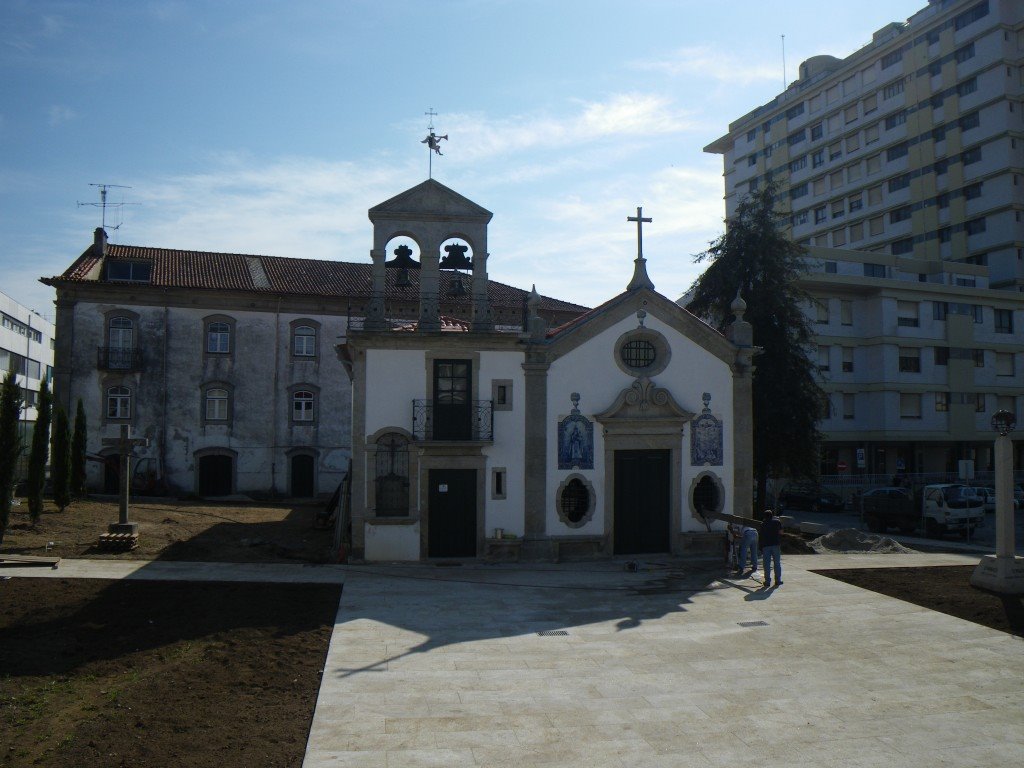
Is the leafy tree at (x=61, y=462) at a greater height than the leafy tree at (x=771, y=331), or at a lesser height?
lesser

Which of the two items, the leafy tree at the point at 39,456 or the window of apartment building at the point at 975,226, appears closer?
the leafy tree at the point at 39,456

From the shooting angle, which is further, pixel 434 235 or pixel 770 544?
pixel 434 235

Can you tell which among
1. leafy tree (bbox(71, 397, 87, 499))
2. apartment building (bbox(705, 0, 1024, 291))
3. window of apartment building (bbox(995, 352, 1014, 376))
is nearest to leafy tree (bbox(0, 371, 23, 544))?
leafy tree (bbox(71, 397, 87, 499))

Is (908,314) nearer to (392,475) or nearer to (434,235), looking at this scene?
(434,235)

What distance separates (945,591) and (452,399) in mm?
12252

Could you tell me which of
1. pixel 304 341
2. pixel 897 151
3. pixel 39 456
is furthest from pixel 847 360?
pixel 39 456

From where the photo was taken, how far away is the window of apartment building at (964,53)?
189 ft

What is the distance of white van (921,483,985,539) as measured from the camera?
30.1 metres

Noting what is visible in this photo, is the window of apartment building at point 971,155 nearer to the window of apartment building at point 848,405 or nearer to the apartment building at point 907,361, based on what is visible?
the apartment building at point 907,361

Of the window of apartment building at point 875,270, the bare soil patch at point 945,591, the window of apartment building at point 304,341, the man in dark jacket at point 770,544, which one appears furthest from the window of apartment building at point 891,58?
the man in dark jacket at point 770,544

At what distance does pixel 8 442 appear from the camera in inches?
739

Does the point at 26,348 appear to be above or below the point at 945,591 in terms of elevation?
above

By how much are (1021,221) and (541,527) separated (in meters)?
52.8

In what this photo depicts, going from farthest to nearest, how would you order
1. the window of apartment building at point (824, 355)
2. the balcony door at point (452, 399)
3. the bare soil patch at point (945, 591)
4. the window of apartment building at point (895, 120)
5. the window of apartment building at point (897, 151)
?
the window of apartment building at point (897, 151)
the window of apartment building at point (895, 120)
the window of apartment building at point (824, 355)
the balcony door at point (452, 399)
the bare soil patch at point (945, 591)
